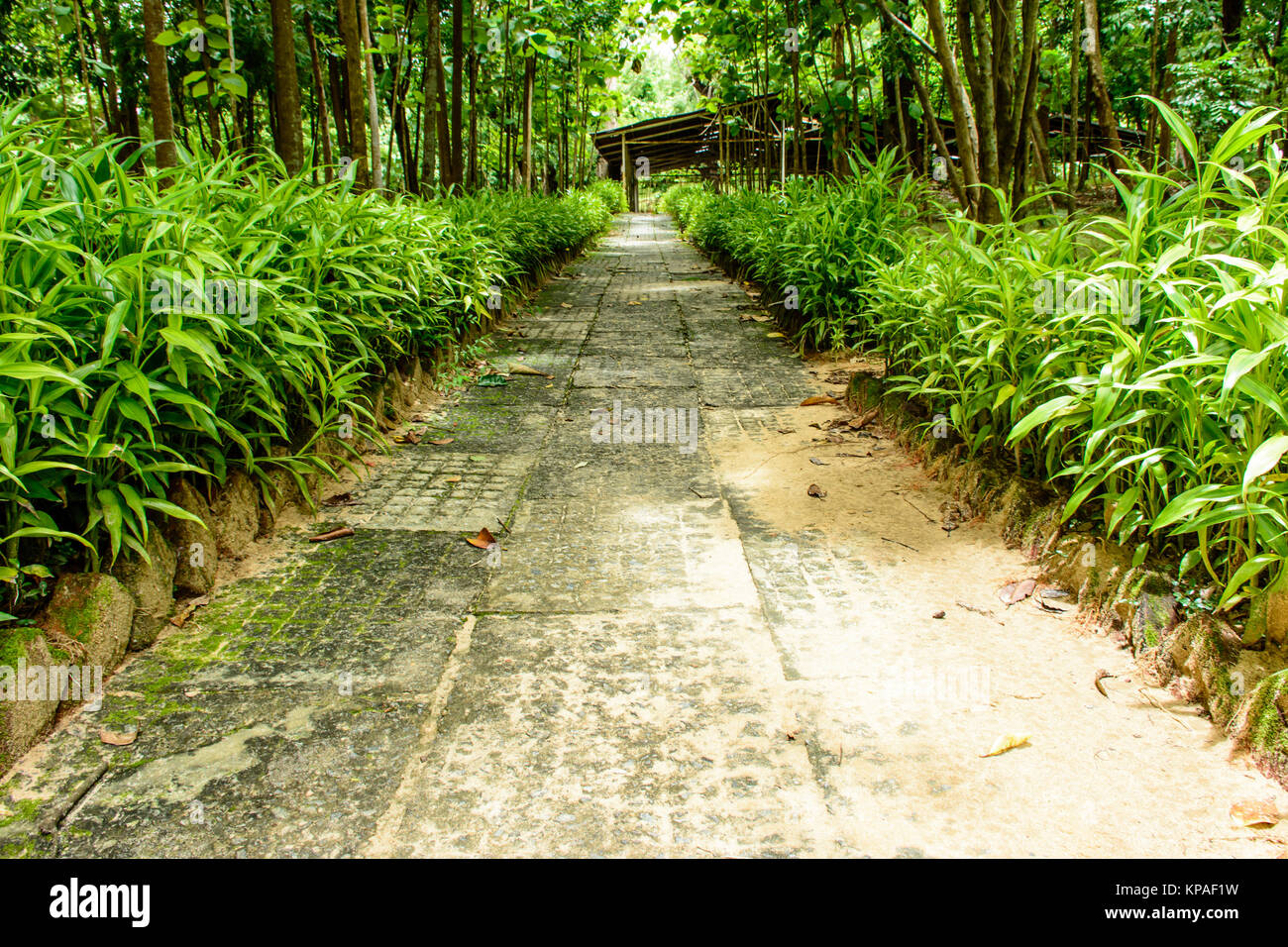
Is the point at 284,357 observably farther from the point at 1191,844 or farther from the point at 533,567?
the point at 1191,844

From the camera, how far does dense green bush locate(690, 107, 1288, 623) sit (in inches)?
75.6

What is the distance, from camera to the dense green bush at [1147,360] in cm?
192

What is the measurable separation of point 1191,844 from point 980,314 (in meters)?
2.07

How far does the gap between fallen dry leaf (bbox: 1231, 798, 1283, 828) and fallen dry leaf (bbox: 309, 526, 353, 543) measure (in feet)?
8.37

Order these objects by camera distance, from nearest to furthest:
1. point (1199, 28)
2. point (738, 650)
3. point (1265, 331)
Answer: point (1265, 331) < point (738, 650) < point (1199, 28)

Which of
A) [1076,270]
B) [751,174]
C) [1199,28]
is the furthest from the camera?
[751,174]

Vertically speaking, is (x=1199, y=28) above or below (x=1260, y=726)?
above

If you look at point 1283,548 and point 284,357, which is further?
point 284,357

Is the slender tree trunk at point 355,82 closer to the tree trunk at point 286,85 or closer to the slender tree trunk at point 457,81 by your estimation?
the tree trunk at point 286,85

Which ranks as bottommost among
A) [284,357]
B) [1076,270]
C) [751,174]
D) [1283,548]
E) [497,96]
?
[1283,548]

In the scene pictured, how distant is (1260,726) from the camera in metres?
1.74

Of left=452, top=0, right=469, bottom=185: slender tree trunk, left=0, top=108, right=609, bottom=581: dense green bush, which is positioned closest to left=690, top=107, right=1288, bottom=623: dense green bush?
left=0, top=108, right=609, bottom=581: dense green bush

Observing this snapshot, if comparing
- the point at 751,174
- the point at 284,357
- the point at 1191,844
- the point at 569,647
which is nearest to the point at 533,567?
the point at 569,647

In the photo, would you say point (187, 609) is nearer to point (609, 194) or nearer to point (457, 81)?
point (457, 81)
